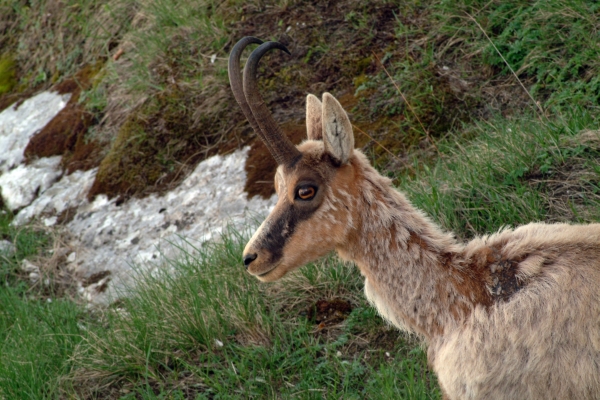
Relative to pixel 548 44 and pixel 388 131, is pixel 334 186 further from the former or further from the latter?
pixel 548 44

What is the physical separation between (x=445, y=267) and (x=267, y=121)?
4.39 ft

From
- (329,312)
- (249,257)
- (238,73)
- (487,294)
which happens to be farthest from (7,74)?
(487,294)

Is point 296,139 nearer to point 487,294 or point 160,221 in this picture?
point 160,221

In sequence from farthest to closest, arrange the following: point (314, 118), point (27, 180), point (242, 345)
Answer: point (27, 180) < point (242, 345) < point (314, 118)

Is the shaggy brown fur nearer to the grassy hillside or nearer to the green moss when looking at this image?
the grassy hillside

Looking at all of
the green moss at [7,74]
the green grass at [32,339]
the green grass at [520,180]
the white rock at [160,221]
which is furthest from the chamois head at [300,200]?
the green moss at [7,74]

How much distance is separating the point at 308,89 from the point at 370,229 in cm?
354

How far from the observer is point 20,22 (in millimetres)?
10578

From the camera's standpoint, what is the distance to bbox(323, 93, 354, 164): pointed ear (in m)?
3.82

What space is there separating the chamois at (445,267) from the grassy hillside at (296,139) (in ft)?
2.21

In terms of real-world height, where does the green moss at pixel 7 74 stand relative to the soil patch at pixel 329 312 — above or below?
above

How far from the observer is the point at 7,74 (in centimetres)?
1022

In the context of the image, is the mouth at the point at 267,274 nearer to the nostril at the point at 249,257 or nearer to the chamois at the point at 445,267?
the chamois at the point at 445,267

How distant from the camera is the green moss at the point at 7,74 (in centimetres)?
1009
